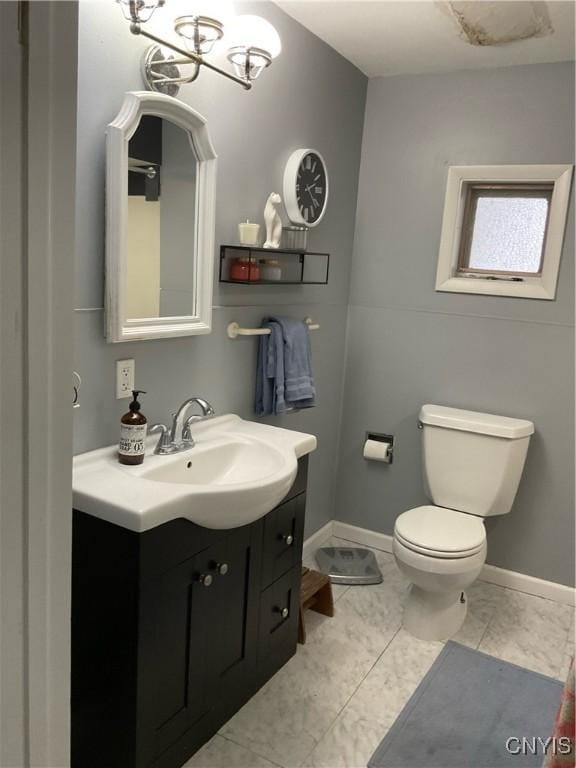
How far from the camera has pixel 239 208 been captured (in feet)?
7.24

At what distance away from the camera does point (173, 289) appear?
1942 mm

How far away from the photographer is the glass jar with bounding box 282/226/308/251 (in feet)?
8.07

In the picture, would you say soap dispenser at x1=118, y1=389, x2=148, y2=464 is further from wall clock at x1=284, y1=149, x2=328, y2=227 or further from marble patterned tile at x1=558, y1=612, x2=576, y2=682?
marble patterned tile at x1=558, y1=612, x2=576, y2=682

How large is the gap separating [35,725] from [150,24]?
1.70m

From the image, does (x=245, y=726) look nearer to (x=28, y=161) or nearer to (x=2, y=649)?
(x=2, y=649)

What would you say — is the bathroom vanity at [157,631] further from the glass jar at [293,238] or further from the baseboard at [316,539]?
the baseboard at [316,539]

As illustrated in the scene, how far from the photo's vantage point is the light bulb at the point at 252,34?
1.80m

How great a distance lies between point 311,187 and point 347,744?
79.0 inches

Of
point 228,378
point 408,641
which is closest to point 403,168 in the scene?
point 228,378

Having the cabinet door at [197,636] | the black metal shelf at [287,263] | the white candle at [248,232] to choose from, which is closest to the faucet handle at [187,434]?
the cabinet door at [197,636]

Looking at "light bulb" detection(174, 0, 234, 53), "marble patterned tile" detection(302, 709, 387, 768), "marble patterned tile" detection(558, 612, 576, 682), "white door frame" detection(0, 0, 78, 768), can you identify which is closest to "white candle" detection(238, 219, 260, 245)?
"light bulb" detection(174, 0, 234, 53)

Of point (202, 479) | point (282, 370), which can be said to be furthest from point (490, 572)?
point (202, 479)

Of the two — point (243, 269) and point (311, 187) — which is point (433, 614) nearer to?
point (243, 269)

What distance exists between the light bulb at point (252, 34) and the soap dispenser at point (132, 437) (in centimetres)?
109
